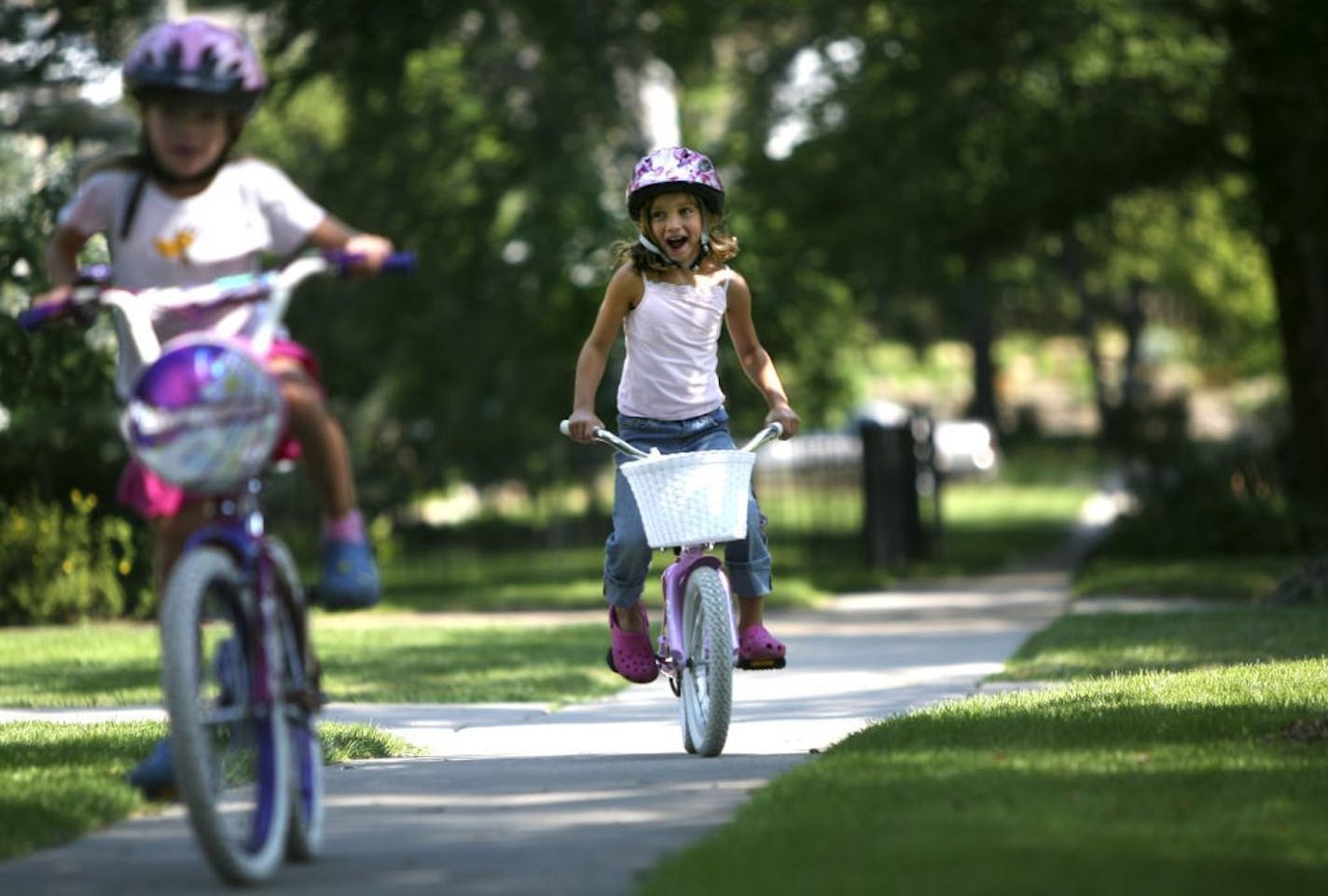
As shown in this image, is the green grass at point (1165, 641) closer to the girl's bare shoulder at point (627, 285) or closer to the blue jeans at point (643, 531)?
the blue jeans at point (643, 531)

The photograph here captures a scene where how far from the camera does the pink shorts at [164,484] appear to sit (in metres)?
6.05

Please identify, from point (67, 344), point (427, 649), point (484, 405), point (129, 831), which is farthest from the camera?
point (484, 405)

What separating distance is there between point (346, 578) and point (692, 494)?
1907mm

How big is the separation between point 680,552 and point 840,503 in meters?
17.8

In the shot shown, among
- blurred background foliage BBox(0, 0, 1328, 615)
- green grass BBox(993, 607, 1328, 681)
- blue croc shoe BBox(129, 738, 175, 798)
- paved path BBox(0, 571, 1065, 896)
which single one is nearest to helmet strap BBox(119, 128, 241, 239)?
blue croc shoe BBox(129, 738, 175, 798)

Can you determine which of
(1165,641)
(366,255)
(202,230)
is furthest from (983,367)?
(366,255)

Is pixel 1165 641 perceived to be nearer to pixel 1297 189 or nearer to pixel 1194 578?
pixel 1194 578

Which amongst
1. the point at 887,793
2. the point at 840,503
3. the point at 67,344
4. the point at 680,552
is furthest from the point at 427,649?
the point at 840,503

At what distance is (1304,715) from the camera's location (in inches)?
317

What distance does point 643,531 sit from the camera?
8055mm

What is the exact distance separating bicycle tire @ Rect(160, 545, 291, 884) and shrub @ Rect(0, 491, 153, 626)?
10548 millimetres

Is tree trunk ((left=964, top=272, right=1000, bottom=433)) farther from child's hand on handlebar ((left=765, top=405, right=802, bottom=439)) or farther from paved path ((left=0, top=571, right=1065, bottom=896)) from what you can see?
child's hand on handlebar ((left=765, top=405, right=802, bottom=439))

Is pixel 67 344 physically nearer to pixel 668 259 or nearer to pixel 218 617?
pixel 668 259

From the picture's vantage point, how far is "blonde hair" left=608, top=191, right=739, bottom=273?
8.10 m
